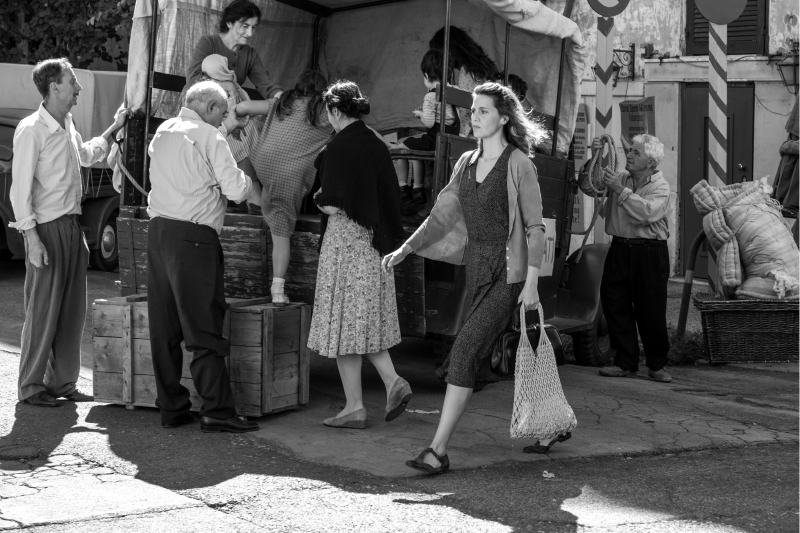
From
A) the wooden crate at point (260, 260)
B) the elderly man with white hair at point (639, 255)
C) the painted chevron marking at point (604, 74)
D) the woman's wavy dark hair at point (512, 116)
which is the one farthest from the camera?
the painted chevron marking at point (604, 74)

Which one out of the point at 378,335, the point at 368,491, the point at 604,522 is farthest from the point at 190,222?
the point at 604,522

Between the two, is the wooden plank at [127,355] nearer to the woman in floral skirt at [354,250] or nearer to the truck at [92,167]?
the woman in floral skirt at [354,250]

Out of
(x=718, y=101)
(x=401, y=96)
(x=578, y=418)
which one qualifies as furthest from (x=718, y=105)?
(x=578, y=418)

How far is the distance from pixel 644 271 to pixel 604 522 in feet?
11.5

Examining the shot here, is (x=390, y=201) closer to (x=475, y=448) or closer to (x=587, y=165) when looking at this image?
(x=475, y=448)

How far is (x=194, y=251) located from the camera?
562 cm

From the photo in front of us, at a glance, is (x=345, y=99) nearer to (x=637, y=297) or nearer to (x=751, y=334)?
(x=637, y=297)

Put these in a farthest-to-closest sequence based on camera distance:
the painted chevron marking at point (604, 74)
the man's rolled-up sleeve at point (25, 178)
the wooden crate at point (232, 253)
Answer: the painted chevron marking at point (604, 74)
the wooden crate at point (232, 253)
the man's rolled-up sleeve at point (25, 178)

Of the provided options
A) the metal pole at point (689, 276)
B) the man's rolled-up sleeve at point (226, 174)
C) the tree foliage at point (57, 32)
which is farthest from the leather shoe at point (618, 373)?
the tree foliage at point (57, 32)

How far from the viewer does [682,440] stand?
5801 millimetres

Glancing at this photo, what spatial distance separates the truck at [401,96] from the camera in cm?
655

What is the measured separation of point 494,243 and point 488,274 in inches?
6.1

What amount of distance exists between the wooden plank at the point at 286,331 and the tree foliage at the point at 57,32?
10561 millimetres

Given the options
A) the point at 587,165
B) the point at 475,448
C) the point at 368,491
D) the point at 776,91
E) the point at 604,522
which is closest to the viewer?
the point at 604,522
